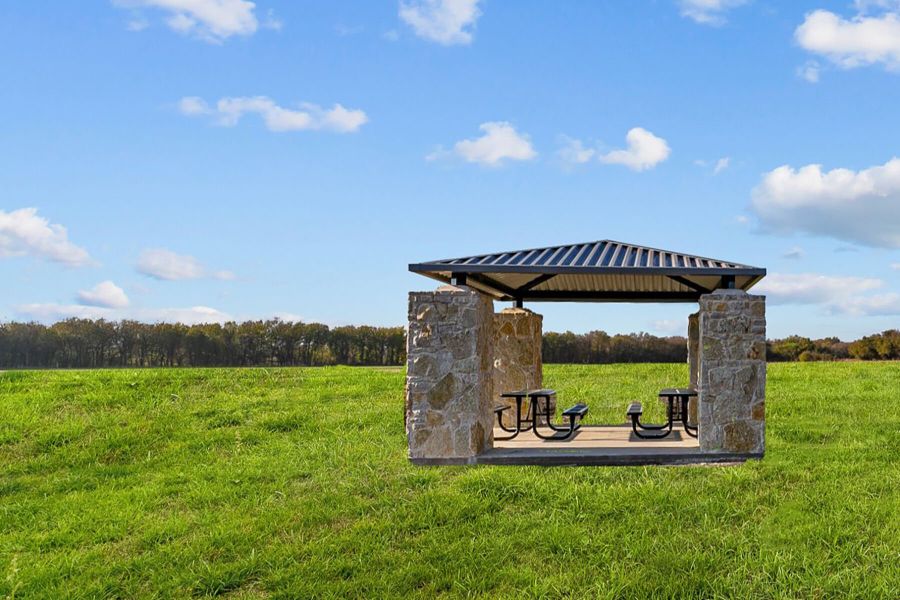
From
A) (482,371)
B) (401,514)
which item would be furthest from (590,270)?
(401,514)

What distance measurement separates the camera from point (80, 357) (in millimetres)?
26891

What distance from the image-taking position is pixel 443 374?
Answer: 320 inches

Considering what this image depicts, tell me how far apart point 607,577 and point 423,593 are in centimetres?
220

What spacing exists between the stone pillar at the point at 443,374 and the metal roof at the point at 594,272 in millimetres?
444

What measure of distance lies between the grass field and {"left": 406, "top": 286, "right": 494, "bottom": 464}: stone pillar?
5.88 feet

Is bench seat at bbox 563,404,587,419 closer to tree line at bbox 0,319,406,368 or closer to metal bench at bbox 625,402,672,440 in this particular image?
metal bench at bbox 625,402,672,440

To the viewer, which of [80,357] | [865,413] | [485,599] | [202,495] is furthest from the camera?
[80,357]

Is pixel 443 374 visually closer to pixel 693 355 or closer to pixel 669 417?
pixel 669 417

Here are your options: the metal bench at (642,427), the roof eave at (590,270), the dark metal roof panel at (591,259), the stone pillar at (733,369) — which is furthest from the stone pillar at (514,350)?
the stone pillar at (733,369)

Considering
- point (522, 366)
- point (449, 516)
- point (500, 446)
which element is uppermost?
point (522, 366)

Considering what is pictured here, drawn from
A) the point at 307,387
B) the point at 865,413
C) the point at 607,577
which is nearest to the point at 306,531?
the point at 607,577

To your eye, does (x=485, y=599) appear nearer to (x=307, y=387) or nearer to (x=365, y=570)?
(x=365, y=570)

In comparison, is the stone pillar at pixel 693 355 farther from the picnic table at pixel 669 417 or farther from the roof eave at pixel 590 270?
the roof eave at pixel 590 270

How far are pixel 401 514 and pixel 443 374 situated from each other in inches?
120
